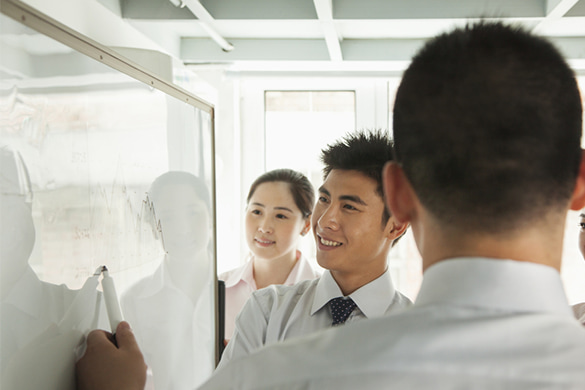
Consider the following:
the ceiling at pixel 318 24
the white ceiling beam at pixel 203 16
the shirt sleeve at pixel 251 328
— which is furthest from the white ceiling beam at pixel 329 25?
the shirt sleeve at pixel 251 328

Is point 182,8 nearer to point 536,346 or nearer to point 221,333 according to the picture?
point 221,333

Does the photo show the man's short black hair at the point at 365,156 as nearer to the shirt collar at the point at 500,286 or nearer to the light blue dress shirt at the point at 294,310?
the light blue dress shirt at the point at 294,310

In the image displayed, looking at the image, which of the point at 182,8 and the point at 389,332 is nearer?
the point at 389,332

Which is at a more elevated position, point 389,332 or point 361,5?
point 361,5

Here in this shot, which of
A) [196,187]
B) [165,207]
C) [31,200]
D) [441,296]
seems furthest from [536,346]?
[196,187]

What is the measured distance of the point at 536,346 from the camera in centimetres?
52

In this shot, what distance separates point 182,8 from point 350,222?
4.37 feet

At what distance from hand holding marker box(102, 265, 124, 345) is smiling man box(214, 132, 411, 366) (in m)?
0.39

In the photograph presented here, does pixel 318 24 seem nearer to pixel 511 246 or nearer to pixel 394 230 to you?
pixel 394 230

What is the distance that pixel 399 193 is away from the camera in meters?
0.69

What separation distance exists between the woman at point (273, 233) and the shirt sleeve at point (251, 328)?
3.27ft

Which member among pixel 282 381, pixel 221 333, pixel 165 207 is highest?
pixel 165 207

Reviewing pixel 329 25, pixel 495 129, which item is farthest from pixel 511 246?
pixel 329 25

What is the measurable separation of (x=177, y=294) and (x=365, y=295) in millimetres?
556
